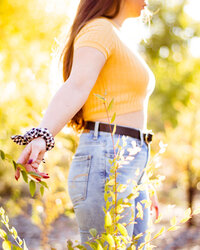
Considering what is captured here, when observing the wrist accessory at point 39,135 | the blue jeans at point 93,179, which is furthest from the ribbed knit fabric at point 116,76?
the wrist accessory at point 39,135

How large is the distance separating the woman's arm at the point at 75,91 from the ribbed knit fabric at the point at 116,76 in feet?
0.26

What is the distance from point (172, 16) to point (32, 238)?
589 inches

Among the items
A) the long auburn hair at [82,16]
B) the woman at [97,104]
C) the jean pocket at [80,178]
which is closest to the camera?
the woman at [97,104]

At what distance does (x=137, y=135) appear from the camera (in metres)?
1.57

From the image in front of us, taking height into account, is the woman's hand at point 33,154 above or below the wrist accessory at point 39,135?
below

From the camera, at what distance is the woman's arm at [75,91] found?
128cm

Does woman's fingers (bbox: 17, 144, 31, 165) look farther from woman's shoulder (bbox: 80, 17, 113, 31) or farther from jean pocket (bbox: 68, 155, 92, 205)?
woman's shoulder (bbox: 80, 17, 113, 31)

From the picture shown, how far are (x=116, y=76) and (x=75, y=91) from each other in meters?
0.28

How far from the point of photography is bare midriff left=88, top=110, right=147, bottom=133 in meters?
1.55

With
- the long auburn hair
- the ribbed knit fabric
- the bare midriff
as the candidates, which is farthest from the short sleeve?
the bare midriff

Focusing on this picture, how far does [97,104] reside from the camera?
1.56 meters

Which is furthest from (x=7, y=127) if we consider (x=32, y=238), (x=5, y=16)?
(x=32, y=238)

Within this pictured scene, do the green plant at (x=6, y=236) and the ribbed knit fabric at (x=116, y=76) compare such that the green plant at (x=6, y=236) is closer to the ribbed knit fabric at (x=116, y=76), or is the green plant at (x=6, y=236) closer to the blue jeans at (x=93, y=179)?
the blue jeans at (x=93, y=179)

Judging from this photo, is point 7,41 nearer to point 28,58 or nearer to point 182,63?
point 28,58
